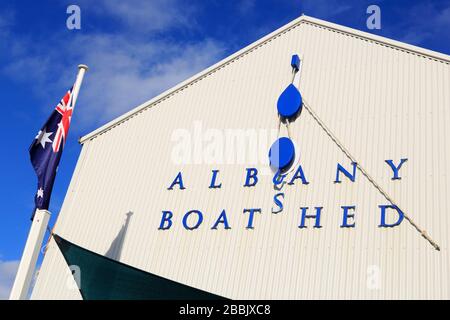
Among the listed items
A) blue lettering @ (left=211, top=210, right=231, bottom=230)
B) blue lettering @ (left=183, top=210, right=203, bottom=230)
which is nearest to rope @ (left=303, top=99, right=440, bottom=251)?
blue lettering @ (left=211, top=210, right=231, bottom=230)

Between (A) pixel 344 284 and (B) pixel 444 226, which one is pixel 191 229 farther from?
(B) pixel 444 226

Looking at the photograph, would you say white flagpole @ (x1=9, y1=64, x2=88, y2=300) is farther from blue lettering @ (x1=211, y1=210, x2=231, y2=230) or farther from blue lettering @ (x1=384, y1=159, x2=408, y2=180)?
blue lettering @ (x1=384, y1=159, x2=408, y2=180)

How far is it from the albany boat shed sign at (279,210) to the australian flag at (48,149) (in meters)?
8.33

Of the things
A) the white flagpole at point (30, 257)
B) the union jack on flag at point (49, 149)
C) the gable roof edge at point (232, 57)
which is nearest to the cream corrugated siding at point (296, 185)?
the gable roof edge at point (232, 57)

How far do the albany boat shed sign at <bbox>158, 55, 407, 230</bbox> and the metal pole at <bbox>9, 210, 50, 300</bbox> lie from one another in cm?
920

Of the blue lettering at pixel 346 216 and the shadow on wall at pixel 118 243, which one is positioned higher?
the blue lettering at pixel 346 216

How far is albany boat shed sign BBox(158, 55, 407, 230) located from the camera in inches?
746

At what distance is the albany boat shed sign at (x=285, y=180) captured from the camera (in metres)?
19.0

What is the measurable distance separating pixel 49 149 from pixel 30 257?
3278 mm

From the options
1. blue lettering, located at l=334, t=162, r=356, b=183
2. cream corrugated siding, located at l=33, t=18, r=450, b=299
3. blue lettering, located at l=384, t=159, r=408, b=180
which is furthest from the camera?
blue lettering, located at l=334, t=162, r=356, b=183

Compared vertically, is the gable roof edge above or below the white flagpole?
above

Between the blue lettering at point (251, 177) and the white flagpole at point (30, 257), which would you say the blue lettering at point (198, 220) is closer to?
the blue lettering at point (251, 177)

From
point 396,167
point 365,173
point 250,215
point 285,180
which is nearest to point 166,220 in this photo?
point 250,215

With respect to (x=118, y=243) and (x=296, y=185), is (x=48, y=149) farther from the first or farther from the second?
(x=296, y=185)
